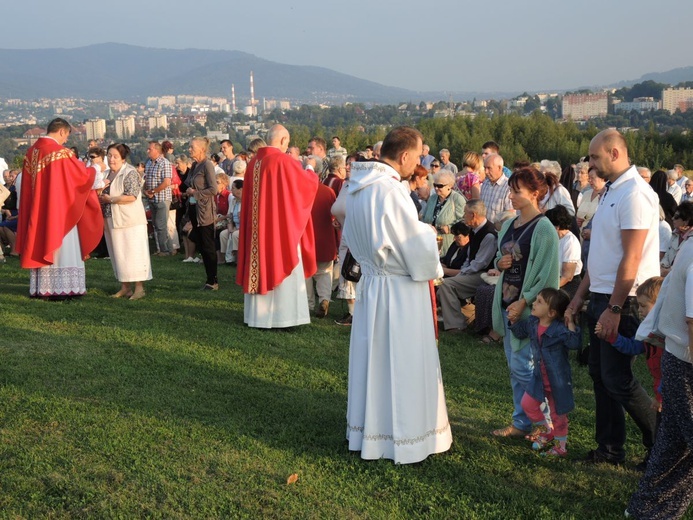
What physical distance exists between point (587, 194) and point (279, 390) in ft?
19.3

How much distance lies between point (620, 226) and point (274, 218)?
515cm

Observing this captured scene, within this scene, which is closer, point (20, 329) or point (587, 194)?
point (20, 329)

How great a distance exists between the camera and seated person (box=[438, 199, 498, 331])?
938 cm

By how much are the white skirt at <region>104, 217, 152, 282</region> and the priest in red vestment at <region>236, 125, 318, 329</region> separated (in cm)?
208

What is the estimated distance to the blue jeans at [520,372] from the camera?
5.82 m

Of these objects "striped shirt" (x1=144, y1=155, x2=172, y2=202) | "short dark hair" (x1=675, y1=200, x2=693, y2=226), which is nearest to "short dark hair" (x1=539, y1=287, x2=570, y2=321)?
"short dark hair" (x1=675, y1=200, x2=693, y2=226)

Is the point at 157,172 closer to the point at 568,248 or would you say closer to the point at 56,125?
the point at 56,125

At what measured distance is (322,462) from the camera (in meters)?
5.56

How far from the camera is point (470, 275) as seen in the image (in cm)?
942

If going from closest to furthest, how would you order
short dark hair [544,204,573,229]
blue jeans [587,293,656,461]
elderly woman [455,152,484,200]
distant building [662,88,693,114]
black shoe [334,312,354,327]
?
blue jeans [587,293,656,461] → short dark hair [544,204,573,229] → black shoe [334,312,354,327] → elderly woman [455,152,484,200] → distant building [662,88,693,114]

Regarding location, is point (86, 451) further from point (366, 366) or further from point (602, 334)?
point (602, 334)

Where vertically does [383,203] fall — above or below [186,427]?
above

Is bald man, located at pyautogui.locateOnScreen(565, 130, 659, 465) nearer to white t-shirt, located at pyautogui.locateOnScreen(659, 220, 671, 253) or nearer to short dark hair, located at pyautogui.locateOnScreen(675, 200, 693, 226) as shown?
short dark hair, located at pyautogui.locateOnScreen(675, 200, 693, 226)

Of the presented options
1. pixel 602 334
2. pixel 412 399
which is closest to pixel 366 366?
pixel 412 399
